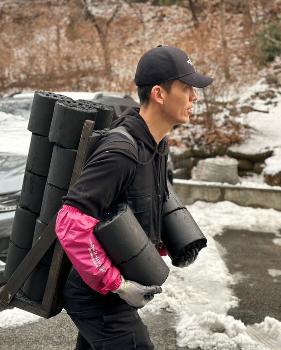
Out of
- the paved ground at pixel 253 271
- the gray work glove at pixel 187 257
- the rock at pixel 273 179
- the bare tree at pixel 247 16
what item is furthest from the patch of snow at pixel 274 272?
the bare tree at pixel 247 16

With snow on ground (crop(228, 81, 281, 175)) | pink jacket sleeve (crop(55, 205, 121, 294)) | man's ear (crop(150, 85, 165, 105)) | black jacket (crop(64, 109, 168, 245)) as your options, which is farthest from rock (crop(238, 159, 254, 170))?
pink jacket sleeve (crop(55, 205, 121, 294))

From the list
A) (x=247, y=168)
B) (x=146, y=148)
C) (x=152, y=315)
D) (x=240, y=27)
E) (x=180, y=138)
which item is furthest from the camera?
(x=240, y=27)

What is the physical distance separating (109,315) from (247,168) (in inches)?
327

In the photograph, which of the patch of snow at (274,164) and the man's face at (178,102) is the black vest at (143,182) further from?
the patch of snow at (274,164)

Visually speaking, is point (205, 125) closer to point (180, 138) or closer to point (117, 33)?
point (180, 138)

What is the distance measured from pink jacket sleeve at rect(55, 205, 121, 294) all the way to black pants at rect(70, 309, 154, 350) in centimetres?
25

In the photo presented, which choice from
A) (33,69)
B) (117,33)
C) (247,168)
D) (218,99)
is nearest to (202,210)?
(247,168)

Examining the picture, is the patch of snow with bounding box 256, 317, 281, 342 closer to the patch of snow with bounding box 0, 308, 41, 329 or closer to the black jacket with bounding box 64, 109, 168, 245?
the patch of snow with bounding box 0, 308, 41, 329

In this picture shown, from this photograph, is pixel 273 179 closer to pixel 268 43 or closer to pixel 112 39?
pixel 268 43

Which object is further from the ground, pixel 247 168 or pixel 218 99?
pixel 218 99

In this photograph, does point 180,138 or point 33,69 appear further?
point 33,69

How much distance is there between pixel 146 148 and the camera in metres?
2.19

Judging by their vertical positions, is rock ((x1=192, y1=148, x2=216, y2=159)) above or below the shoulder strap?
below

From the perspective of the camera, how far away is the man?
200cm
